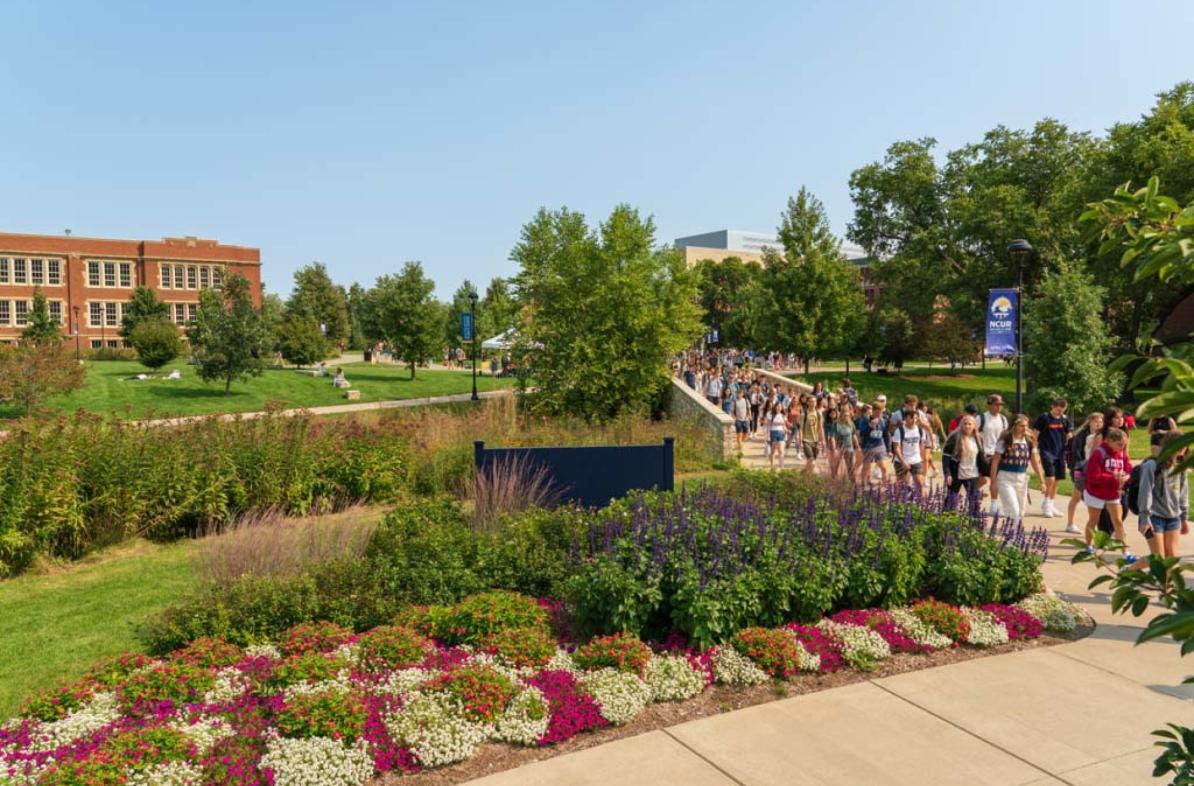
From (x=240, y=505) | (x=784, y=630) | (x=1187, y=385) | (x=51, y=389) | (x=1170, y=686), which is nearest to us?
(x=1187, y=385)

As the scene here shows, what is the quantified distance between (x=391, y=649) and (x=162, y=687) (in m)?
1.43

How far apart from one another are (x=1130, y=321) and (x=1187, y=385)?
143 ft

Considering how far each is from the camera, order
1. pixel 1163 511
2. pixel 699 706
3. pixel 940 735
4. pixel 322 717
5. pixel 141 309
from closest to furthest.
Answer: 1. pixel 322 717
2. pixel 940 735
3. pixel 699 706
4. pixel 1163 511
5. pixel 141 309

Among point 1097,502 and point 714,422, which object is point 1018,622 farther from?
point 714,422

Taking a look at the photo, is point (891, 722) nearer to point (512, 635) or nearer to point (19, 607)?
point (512, 635)

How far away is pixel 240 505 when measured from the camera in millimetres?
10664

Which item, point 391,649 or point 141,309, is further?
point 141,309

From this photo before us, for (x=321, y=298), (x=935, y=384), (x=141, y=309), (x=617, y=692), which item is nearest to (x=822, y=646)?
(x=617, y=692)

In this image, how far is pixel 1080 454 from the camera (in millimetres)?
11500

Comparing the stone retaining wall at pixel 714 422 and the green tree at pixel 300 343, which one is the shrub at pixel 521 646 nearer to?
the stone retaining wall at pixel 714 422

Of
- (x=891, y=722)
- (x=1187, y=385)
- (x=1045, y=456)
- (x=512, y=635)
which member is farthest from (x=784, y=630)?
(x=1045, y=456)

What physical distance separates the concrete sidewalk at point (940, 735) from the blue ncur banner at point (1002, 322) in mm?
11036

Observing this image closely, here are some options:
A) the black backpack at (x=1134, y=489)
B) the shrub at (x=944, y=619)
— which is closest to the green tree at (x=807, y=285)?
the black backpack at (x=1134, y=489)

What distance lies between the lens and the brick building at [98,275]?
63656mm
